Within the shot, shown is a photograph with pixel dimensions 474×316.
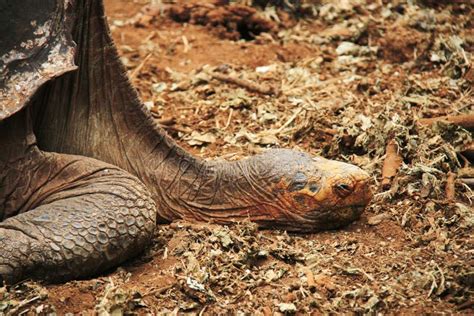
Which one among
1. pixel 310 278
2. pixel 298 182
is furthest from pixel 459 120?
pixel 310 278

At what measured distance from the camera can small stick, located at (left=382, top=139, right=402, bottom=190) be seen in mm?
5434

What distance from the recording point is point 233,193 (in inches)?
200

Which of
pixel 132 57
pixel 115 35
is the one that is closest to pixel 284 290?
pixel 132 57

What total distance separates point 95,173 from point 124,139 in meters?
0.37

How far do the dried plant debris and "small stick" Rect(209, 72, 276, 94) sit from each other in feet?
0.05

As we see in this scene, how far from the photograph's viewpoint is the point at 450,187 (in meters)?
5.30

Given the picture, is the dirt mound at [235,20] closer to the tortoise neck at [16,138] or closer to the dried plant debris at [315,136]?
the dried plant debris at [315,136]

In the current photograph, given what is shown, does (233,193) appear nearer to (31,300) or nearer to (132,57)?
(31,300)

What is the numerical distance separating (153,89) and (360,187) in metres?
2.66

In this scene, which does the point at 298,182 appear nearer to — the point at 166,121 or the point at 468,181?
the point at 468,181

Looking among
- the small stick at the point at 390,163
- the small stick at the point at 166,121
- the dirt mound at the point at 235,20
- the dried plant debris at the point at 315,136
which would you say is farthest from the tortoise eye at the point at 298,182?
the dirt mound at the point at 235,20

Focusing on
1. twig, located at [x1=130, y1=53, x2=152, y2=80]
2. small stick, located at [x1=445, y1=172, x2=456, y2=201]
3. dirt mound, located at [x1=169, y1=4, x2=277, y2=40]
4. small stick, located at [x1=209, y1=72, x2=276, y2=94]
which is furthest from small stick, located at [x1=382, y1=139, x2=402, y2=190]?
dirt mound, located at [x1=169, y1=4, x2=277, y2=40]

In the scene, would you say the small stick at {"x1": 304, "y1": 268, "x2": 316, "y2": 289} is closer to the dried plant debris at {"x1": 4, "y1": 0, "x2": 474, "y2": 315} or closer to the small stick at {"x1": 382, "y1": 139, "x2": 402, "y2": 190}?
the dried plant debris at {"x1": 4, "y1": 0, "x2": 474, "y2": 315}

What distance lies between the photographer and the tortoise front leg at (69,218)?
429 centimetres
